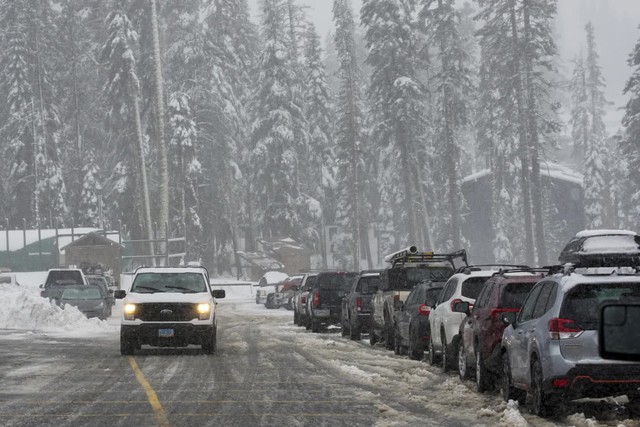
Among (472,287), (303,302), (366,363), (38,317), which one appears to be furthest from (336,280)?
(472,287)

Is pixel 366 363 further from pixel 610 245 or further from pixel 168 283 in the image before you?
pixel 610 245

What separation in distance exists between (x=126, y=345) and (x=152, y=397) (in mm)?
8846

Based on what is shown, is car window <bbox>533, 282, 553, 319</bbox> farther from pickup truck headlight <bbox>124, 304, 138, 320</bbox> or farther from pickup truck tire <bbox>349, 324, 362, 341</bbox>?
pickup truck tire <bbox>349, 324, 362, 341</bbox>

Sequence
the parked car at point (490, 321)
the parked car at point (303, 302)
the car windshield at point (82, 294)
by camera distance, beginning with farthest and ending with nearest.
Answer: the car windshield at point (82, 294)
the parked car at point (303, 302)
the parked car at point (490, 321)

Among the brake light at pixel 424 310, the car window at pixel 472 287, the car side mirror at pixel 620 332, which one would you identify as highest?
the car side mirror at pixel 620 332

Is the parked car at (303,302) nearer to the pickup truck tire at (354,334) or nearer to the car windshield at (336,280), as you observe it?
the car windshield at (336,280)

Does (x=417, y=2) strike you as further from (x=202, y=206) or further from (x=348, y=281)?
(x=348, y=281)

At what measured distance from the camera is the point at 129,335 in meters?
24.0

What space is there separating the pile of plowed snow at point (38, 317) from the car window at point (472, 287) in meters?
18.6

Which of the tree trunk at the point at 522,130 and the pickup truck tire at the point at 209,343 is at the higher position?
the tree trunk at the point at 522,130

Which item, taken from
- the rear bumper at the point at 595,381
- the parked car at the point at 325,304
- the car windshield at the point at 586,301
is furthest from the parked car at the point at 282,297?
the rear bumper at the point at 595,381

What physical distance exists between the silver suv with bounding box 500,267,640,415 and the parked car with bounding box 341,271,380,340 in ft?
50.5

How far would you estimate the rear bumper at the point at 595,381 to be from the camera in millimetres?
11797

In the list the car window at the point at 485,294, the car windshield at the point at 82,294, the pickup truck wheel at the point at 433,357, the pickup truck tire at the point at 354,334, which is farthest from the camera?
Result: the car windshield at the point at 82,294
